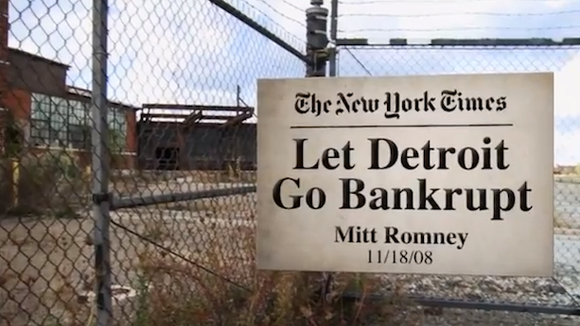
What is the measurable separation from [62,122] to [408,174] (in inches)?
64.0

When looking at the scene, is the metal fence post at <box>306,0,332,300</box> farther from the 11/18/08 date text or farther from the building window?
the building window

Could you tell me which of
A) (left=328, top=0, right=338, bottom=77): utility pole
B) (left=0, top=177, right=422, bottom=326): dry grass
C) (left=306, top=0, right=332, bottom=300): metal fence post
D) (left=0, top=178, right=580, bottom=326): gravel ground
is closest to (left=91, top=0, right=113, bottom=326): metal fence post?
(left=0, top=178, right=580, bottom=326): gravel ground

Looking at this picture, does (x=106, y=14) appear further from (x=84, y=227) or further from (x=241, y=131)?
(x=241, y=131)

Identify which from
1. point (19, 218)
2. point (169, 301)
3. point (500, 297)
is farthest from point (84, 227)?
point (500, 297)

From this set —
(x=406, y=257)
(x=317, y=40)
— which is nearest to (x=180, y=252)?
(x=406, y=257)

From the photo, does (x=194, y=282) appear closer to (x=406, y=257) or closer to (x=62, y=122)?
(x=406, y=257)

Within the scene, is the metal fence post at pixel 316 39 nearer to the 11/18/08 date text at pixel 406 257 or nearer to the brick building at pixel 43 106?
the 11/18/08 date text at pixel 406 257

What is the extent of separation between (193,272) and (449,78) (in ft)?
5.48

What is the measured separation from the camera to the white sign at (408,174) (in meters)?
2.80

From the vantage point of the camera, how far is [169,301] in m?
2.93

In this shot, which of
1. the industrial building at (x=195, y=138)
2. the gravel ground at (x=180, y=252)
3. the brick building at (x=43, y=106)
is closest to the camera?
the brick building at (x=43, y=106)

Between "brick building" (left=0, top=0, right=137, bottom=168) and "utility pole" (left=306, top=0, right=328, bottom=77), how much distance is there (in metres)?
1.64

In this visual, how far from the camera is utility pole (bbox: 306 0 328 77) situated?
11.9 ft

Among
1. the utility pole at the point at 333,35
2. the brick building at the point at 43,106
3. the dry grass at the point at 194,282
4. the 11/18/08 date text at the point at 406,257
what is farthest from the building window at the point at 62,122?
the utility pole at the point at 333,35
